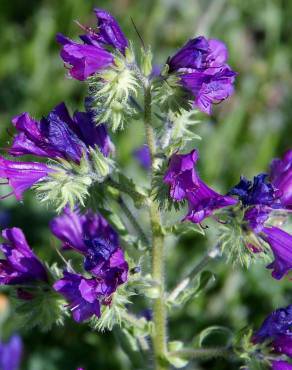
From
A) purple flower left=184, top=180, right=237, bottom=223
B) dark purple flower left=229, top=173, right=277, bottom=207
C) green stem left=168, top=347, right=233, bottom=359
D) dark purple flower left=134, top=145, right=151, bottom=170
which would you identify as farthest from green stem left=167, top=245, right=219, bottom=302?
dark purple flower left=134, top=145, right=151, bottom=170

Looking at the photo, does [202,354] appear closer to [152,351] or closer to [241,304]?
[152,351]

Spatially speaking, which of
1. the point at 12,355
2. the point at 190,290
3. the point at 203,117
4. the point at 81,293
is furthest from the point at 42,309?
the point at 203,117

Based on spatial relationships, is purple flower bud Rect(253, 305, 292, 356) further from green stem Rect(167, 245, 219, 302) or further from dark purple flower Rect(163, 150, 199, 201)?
dark purple flower Rect(163, 150, 199, 201)

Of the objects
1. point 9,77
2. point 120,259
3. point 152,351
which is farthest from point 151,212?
point 9,77

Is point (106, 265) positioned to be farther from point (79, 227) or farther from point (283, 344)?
point (283, 344)

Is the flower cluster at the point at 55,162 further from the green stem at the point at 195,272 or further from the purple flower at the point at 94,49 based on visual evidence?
the green stem at the point at 195,272

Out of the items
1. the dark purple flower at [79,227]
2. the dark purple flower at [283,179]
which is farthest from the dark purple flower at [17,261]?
the dark purple flower at [283,179]
